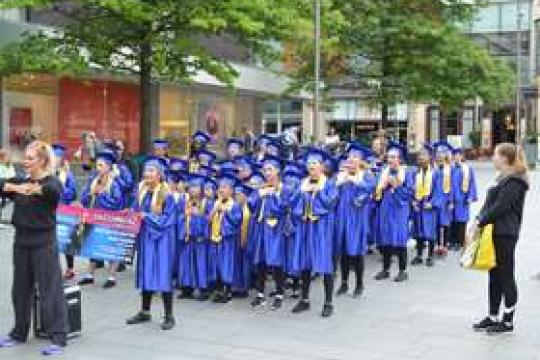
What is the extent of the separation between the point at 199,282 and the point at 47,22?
18075 mm

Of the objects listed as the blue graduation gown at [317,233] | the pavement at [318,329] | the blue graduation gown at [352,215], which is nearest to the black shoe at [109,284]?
the pavement at [318,329]

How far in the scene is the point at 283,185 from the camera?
417 inches

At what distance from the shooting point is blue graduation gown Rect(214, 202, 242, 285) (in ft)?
35.7

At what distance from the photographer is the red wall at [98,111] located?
99.3 feet

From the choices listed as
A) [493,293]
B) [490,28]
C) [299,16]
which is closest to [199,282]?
[493,293]

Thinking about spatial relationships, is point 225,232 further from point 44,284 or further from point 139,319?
point 44,284

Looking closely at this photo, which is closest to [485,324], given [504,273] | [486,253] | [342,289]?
[504,273]

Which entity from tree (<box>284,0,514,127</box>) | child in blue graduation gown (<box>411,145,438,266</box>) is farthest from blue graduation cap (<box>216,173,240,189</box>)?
tree (<box>284,0,514,127</box>)

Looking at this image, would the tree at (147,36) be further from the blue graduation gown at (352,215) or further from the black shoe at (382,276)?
the blue graduation gown at (352,215)

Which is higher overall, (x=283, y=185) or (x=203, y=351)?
(x=283, y=185)

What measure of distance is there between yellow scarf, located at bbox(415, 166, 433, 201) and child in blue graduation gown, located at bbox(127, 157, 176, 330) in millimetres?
5102

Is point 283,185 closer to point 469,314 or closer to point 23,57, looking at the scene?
point 469,314

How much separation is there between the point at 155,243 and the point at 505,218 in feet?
11.1

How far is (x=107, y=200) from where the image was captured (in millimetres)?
11883
